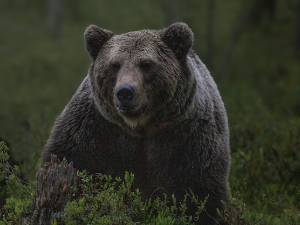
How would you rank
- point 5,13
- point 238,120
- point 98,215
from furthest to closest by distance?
point 5,13, point 238,120, point 98,215

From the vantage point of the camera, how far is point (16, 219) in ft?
13.1

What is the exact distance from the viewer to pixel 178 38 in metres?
4.56

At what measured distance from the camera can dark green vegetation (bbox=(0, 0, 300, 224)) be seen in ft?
33.2

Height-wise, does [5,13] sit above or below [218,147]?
above

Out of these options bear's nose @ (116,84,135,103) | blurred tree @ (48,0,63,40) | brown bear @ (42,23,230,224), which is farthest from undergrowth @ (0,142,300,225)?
blurred tree @ (48,0,63,40)

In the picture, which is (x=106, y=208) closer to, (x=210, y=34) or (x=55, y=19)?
(x=210, y=34)

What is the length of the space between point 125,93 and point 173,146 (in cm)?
86

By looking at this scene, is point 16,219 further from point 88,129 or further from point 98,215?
point 88,129

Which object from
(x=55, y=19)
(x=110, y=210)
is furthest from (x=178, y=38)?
(x=55, y=19)

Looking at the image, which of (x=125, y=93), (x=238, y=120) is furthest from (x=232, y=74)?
(x=125, y=93)

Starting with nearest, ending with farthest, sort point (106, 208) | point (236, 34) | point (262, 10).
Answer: point (106, 208) → point (236, 34) → point (262, 10)

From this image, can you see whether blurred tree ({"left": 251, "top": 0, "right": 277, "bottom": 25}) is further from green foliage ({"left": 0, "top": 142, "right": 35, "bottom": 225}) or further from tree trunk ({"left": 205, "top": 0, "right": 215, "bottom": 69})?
green foliage ({"left": 0, "top": 142, "right": 35, "bottom": 225})

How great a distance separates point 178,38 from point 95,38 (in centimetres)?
80

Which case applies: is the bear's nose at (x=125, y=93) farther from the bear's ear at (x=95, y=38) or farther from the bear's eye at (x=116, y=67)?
the bear's ear at (x=95, y=38)
